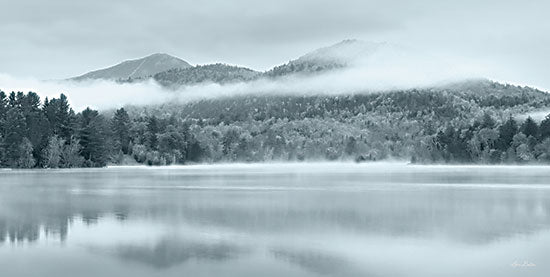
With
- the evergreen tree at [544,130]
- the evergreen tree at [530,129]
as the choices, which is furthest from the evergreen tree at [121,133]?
the evergreen tree at [544,130]

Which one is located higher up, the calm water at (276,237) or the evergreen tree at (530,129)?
the evergreen tree at (530,129)

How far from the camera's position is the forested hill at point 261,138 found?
342 ft

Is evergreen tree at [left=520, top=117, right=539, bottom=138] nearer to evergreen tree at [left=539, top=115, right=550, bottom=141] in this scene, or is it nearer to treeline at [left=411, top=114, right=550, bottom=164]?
treeline at [left=411, top=114, right=550, bottom=164]

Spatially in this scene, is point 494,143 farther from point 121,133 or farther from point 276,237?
point 276,237

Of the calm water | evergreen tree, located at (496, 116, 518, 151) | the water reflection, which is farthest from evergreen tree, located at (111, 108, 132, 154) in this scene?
the water reflection

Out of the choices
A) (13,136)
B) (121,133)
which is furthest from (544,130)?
(13,136)

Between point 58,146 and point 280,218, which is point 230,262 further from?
point 58,146

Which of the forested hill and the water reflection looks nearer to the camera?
the water reflection

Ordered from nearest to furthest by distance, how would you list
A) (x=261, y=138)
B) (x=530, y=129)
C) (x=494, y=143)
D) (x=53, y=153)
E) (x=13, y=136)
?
(x=13, y=136) → (x=53, y=153) → (x=530, y=129) → (x=494, y=143) → (x=261, y=138)

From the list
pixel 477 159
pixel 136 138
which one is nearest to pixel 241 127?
pixel 136 138

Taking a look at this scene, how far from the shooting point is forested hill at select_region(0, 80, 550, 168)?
4107 inches

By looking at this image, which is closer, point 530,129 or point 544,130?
point 544,130

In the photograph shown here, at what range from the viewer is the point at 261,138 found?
18325 centimetres
